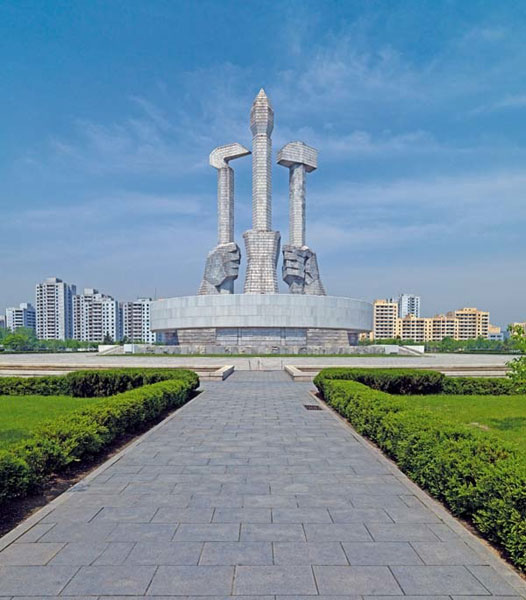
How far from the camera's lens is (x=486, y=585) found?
3150 millimetres

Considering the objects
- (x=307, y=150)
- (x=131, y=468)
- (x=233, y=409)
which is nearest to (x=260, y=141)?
(x=307, y=150)

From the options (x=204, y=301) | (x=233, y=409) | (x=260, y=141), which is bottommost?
(x=233, y=409)

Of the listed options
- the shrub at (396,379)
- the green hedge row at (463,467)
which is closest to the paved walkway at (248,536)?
the green hedge row at (463,467)

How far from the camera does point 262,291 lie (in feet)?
131

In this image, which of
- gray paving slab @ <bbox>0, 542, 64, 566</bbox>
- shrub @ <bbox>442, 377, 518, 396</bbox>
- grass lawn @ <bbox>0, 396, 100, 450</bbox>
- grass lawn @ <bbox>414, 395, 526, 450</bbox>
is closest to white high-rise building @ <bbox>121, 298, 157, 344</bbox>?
grass lawn @ <bbox>0, 396, 100, 450</bbox>

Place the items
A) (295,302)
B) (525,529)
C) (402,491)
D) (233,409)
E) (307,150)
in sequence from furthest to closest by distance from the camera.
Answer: (307,150), (295,302), (233,409), (402,491), (525,529)

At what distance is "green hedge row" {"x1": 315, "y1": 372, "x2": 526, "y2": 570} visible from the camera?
138 inches

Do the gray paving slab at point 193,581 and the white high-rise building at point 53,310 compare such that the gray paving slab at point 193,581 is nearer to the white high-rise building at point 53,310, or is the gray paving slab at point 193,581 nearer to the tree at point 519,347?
the tree at point 519,347

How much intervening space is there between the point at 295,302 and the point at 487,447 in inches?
1348

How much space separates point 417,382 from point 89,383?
30.7 ft

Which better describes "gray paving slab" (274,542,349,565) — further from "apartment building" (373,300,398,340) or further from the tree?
"apartment building" (373,300,398,340)

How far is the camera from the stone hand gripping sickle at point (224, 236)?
136 ft

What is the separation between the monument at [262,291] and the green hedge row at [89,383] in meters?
24.7

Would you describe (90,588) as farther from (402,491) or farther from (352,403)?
(352,403)
